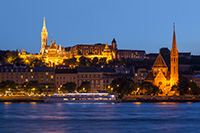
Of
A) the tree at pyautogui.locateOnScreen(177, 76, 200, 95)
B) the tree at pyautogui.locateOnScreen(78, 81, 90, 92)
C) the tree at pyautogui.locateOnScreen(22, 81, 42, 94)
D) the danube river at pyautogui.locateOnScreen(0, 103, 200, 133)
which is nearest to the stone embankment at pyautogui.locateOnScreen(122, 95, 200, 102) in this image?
the tree at pyautogui.locateOnScreen(177, 76, 200, 95)

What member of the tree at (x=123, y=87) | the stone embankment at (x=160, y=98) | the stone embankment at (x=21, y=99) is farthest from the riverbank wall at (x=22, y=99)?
the stone embankment at (x=160, y=98)

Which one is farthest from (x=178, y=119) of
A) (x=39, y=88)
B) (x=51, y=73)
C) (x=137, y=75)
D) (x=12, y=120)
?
(x=137, y=75)

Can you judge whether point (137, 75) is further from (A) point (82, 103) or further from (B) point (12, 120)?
(B) point (12, 120)

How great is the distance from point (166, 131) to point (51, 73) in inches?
3174

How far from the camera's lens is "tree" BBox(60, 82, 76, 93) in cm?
13050

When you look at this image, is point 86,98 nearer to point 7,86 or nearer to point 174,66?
point 7,86

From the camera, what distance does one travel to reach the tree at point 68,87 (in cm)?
13050

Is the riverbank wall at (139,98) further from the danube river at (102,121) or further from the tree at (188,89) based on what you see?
the danube river at (102,121)

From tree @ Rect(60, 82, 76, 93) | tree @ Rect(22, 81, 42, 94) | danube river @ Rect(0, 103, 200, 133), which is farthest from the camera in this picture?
tree @ Rect(60, 82, 76, 93)

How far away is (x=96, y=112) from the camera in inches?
3467

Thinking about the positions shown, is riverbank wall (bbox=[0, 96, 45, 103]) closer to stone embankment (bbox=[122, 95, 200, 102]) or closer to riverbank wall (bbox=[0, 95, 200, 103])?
riverbank wall (bbox=[0, 95, 200, 103])

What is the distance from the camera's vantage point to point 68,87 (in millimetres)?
130875

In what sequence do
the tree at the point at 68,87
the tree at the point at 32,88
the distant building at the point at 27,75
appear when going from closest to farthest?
the tree at the point at 32,88 < the tree at the point at 68,87 < the distant building at the point at 27,75

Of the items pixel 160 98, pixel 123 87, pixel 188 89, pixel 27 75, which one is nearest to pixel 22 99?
pixel 123 87
